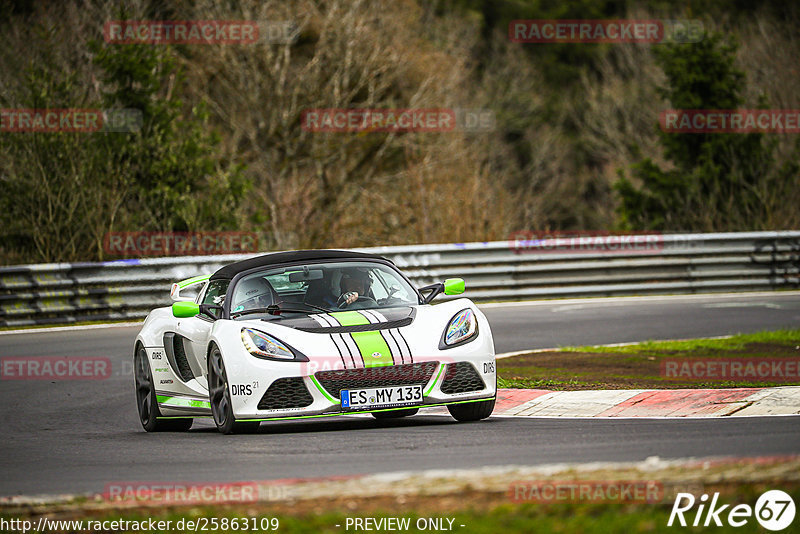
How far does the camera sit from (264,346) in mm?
9133

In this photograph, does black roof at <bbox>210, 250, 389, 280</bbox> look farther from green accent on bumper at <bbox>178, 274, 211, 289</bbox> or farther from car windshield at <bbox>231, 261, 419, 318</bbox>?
green accent on bumper at <bbox>178, 274, 211, 289</bbox>

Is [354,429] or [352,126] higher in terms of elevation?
[352,126]

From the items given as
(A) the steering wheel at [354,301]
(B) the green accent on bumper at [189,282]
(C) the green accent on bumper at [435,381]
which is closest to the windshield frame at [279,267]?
(A) the steering wheel at [354,301]

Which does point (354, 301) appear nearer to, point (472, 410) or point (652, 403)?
point (472, 410)

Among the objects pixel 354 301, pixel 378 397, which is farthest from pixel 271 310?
pixel 378 397

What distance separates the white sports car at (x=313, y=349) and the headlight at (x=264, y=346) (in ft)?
0.03

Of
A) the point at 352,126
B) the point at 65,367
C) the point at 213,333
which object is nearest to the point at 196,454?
the point at 213,333

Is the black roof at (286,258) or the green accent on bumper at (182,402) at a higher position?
the black roof at (286,258)

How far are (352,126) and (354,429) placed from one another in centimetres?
2842

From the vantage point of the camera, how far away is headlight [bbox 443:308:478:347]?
938 cm

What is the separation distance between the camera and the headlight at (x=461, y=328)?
9.38m

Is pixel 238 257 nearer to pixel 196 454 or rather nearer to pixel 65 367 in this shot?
pixel 65 367

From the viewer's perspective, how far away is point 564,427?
28.9 feet

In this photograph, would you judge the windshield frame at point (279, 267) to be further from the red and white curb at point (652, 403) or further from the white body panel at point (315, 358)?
the red and white curb at point (652, 403)
